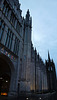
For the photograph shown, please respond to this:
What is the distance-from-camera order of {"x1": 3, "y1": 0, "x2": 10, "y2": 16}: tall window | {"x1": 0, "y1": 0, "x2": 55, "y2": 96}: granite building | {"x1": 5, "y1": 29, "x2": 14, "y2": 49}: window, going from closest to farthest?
{"x1": 0, "y1": 0, "x2": 55, "y2": 96}: granite building → {"x1": 5, "y1": 29, "x2": 14, "y2": 49}: window → {"x1": 3, "y1": 0, "x2": 10, "y2": 16}: tall window

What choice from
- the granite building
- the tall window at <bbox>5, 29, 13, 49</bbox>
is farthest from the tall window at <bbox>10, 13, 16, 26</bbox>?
the tall window at <bbox>5, 29, 13, 49</bbox>

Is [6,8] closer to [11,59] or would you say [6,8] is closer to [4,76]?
[11,59]

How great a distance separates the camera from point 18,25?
21.5m

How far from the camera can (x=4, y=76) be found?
19.0m

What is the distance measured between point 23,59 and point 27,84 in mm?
6183

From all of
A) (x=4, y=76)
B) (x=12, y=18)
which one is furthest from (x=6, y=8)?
(x=4, y=76)

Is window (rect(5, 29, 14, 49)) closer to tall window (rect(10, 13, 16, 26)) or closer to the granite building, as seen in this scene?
the granite building

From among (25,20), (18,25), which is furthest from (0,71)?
(25,20)

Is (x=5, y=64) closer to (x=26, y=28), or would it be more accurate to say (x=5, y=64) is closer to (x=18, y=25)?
(x=18, y=25)

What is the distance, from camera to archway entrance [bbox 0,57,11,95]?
17.5 m

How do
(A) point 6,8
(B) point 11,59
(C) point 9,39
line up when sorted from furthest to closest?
(A) point 6,8 → (C) point 9,39 → (B) point 11,59

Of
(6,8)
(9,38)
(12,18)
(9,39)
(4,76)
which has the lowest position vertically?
(4,76)

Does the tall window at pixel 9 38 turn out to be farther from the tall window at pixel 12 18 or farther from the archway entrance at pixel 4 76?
the archway entrance at pixel 4 76

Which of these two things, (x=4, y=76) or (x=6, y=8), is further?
(x=4, y=76)
